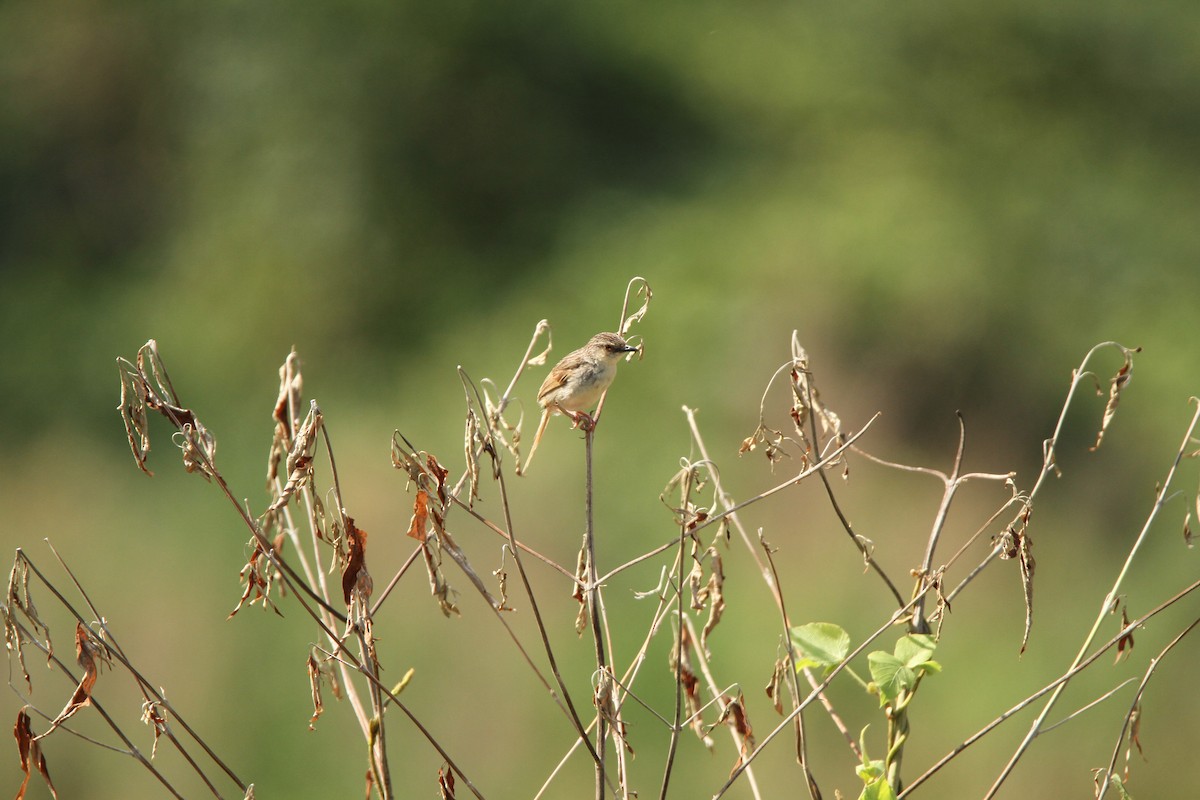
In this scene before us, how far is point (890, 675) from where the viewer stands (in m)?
1.86

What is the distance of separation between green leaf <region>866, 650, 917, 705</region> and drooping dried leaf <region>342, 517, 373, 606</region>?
73cm

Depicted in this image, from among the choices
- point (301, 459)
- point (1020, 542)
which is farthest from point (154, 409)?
point (1020, 542)

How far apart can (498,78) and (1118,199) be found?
5.25 meters

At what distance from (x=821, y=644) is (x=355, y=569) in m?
0.70

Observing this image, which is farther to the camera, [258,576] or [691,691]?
[691,691]

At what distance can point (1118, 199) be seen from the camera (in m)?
9.55

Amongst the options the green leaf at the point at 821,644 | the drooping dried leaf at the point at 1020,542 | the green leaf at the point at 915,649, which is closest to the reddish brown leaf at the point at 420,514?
the green leaf at the point at 821,644

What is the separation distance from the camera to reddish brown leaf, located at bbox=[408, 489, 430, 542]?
186cm

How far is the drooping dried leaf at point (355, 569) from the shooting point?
185 centimetres

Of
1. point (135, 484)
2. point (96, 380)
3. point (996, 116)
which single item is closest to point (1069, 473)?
point (996, 116)

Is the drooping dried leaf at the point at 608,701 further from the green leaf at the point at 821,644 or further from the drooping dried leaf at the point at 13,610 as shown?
the drooping dried leaf at the point at 13,610

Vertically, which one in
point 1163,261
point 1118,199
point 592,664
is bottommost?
point 592,664

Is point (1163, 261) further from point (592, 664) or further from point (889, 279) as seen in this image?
point (592, 664)

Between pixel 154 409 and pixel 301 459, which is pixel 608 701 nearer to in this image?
pixel 301 459
